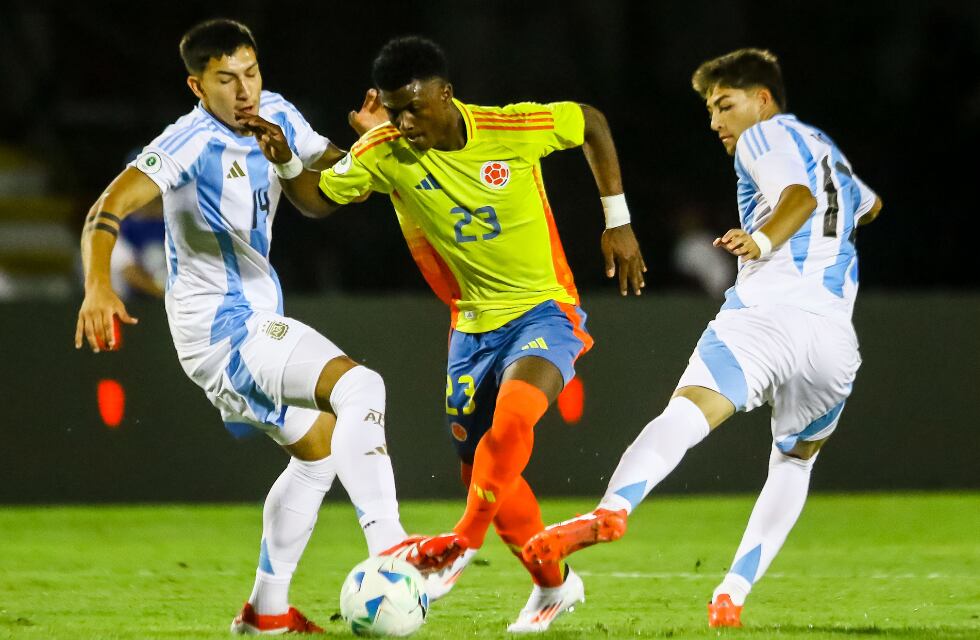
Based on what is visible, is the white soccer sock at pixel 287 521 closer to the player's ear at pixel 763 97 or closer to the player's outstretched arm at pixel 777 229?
the player's outstretched arm at pixel 777 229

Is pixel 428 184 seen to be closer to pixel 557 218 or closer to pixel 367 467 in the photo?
pixel 367 467

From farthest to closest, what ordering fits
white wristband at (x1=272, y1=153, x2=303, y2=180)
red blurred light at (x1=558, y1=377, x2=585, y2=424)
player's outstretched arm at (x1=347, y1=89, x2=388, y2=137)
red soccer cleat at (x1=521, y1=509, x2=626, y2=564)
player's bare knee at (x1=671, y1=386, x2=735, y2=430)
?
red blurred light at (x1=558, y1=377, x2=585, y2=424) → player's outstretched arm at (x1=347, y1=89, x2=388, y2=137) → white wristband at (x1=272, y1=153, x2=303, y2=180) → player's bare knee at (x1=671, y1=386, x2=735, y2=430) → red soccer cleat at (x1=521, y1=509, x2=626, y2=564)

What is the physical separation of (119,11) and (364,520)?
10.4m

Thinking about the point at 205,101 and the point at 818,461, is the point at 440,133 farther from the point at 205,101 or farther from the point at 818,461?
the point at 818,461

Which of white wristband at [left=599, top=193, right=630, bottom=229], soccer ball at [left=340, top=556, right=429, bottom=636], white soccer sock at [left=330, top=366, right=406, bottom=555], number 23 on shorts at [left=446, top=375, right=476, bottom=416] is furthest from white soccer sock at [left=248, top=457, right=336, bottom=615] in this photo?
white wristband at [left=599, top=193, right=630, bottom=229]

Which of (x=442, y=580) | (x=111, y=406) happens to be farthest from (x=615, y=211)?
(x=111, y=406)

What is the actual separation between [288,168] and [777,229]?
163 cm

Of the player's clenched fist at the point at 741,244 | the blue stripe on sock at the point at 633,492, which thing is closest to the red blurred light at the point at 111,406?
the blue stripe on sock at the point at 633,492

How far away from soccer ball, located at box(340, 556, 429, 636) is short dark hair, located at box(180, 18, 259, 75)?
6.09 ft

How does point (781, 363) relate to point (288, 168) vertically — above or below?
below

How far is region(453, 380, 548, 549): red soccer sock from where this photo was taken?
4766 mm

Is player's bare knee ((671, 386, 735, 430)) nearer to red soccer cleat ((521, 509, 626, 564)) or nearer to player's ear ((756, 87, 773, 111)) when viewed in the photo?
red soccer cleat ((521, 509, 626, 564))

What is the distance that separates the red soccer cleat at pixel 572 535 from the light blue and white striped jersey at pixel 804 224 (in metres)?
1.09

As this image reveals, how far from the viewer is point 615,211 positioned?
5332mm
